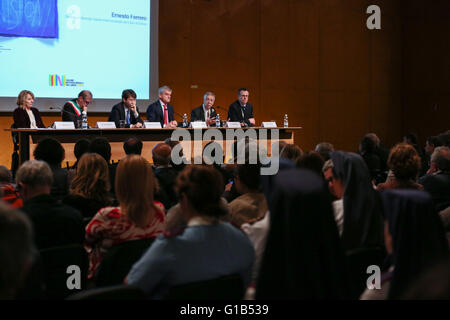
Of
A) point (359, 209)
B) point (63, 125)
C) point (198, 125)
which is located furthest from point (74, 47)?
point (359, 209)

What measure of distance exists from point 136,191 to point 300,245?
1.19 metres

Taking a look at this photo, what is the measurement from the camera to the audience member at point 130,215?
7.93 feet

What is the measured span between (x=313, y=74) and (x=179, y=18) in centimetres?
340

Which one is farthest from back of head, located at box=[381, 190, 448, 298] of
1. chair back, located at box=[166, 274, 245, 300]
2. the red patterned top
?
the red patterned top

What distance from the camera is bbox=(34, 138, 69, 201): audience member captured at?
3756mm

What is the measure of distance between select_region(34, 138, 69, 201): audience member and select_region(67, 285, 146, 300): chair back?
236 centimetres

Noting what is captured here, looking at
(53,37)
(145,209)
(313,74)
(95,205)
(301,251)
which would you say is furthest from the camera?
(313,74)

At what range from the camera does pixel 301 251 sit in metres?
1.45

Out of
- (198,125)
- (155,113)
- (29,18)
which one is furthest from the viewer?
(155,113)

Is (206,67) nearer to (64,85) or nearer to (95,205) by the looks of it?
(64,85)

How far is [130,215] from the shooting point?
242 centimetres

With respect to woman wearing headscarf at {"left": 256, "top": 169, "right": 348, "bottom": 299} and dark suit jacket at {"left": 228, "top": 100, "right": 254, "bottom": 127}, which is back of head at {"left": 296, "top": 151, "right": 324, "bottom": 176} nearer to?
woman wearing headscarf at {"left": 256, "top": 169, "right": 348, "bottom": 299}

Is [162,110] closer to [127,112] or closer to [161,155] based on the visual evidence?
[127,112]
